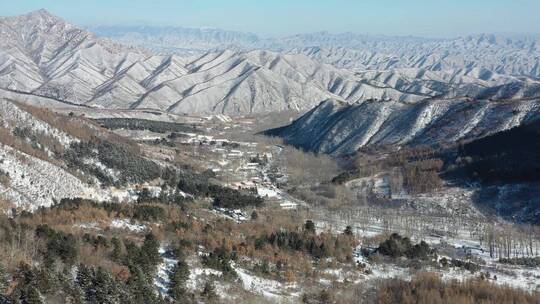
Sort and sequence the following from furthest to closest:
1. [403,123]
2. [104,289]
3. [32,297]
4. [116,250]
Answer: [403,123], [116,250], [104,289], [32,297]

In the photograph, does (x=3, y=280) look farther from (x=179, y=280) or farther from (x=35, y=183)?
(x=35, y=183)

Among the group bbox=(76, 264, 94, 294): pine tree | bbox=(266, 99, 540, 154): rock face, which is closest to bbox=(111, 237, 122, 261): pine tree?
bbox=(76, 264, 94, 294): pine tree

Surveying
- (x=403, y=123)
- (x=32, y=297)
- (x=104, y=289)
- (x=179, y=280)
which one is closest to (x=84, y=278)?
(x=104, y=289)

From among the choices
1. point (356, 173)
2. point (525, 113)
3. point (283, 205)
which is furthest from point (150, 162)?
point (525, 113)

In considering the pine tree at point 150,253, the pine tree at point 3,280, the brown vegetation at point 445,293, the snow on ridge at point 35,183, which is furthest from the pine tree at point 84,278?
the snow on ridge at point 35,183

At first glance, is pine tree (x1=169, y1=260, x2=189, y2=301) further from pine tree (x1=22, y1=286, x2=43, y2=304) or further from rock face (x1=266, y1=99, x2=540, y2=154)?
rock face (x1=266, y1=99, x2=540, y2=154)

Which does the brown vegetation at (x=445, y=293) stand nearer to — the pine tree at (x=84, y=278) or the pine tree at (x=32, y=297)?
the pine tree at (x=84, y=278)

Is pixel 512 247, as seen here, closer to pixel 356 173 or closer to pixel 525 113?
pixel 356 173
